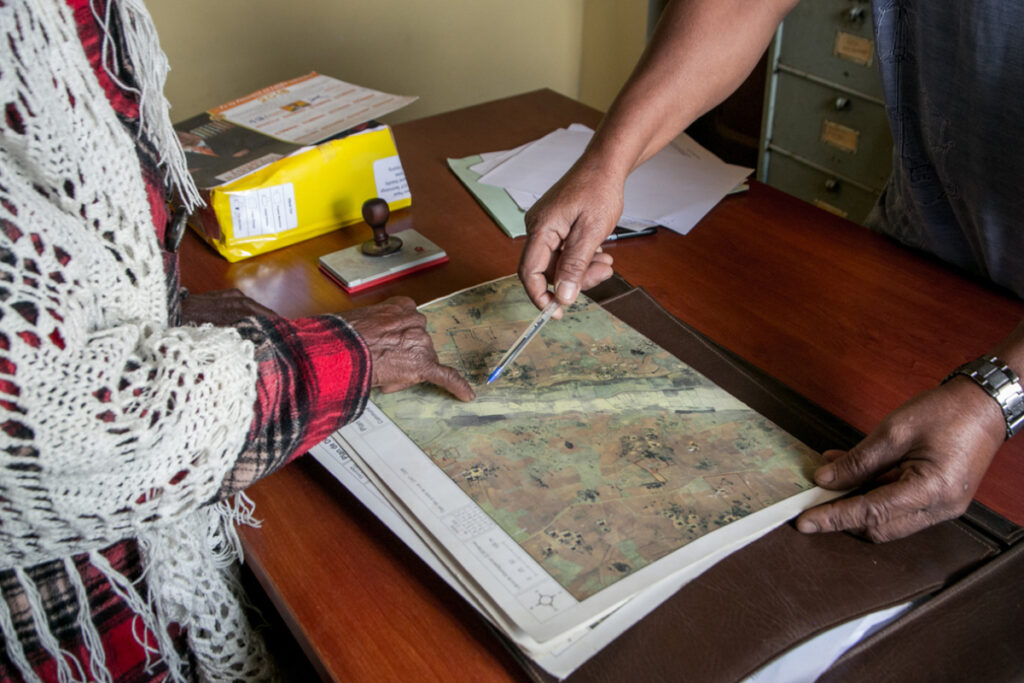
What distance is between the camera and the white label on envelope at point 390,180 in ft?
3.90

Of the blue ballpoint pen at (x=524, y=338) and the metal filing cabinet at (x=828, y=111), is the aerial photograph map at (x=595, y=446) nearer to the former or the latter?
the blue ballpoint pen at (x=524, y=338)

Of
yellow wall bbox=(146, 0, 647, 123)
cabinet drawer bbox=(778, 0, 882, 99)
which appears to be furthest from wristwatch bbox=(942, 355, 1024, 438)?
yellow wall bbox=(146, 0, 647, 123)

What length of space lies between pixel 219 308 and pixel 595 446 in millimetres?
476

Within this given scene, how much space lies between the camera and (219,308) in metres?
0.92

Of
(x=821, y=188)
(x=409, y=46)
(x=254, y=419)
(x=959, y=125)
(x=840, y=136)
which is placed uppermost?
(x=959, y=125)

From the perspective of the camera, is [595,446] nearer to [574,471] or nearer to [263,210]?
[574,471]

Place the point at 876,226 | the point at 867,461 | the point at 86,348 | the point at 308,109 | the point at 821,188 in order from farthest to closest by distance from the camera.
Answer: the point at 821,188 < the point at 308,109 < the point at 876,226 < the point at 867,461 < the point at 86,348

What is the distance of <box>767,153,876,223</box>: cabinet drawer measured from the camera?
7.11ft

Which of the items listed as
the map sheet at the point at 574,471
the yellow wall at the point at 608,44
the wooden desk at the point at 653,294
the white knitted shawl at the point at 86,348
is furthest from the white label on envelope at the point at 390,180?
the yellow wall at the point at 608,44

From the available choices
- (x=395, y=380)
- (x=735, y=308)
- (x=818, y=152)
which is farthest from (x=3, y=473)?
(x=818, y=152)

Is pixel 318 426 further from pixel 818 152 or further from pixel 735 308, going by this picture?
pixel 818 152

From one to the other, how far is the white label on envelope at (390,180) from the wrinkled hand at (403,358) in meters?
0.44

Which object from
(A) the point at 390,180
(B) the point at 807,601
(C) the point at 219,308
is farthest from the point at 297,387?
(A) the point at 390,180

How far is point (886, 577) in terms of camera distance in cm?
63
